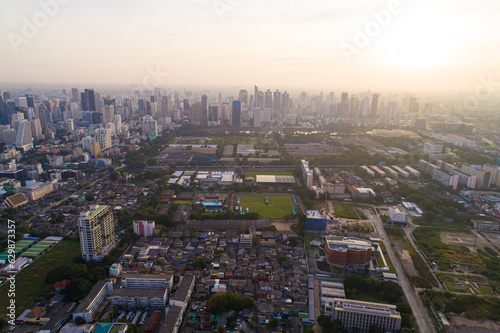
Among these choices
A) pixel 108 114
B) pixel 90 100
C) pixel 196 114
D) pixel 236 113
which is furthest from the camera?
pixel 90 100

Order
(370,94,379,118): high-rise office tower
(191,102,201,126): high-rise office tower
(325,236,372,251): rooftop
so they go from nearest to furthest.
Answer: (325,236,372,251): rooftop
(191,102,201,126): high-rise office tower
(370,94,379,118): high-rise office tower

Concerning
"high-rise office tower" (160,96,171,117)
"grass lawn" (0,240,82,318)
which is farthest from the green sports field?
"high-rise office tower" (160,96,171,117)

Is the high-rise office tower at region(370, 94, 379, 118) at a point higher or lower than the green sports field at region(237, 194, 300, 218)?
higher

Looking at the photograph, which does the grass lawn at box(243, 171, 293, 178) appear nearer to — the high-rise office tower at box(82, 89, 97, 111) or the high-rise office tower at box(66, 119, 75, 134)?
the high-rise office tower at box(66, 119, 75, 134)

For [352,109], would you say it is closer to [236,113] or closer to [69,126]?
[236,113]

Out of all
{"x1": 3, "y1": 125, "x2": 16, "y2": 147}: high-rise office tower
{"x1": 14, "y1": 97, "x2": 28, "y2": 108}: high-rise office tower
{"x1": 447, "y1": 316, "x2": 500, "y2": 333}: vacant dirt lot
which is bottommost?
{"x1": 447, "y1": 316, "x2": 500, "y2": 333}: vacant dirt lot

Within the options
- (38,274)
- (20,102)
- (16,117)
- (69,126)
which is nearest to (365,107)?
(69,126)

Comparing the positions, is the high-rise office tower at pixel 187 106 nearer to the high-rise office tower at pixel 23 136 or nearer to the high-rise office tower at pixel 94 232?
the high-rise office tower at pixel 23 136
